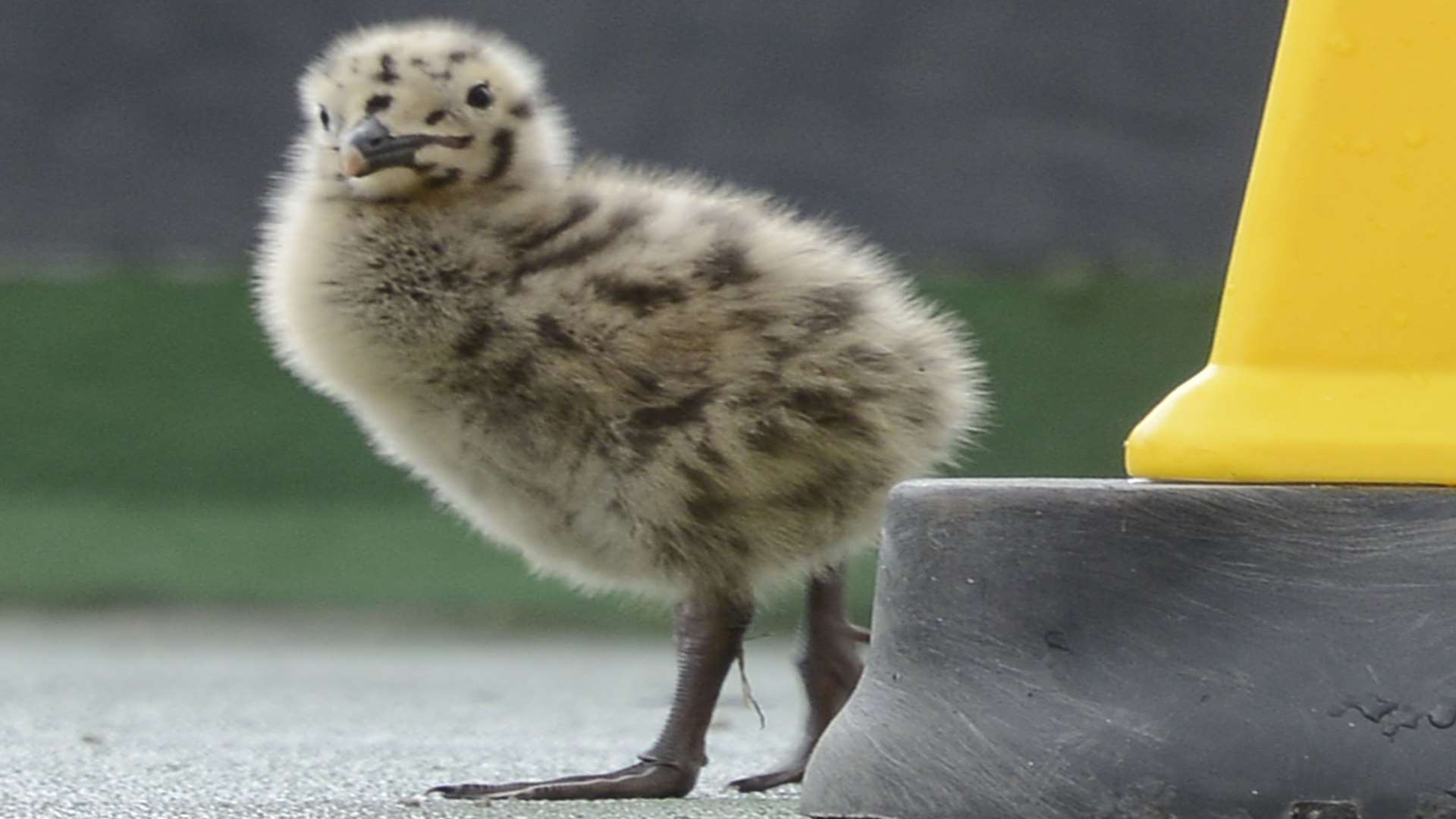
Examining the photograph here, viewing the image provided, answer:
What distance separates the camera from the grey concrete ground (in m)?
A: 2.31

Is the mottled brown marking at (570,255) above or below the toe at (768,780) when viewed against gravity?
above

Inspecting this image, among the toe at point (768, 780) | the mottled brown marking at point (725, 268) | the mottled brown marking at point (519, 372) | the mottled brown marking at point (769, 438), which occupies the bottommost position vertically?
the toe at point (768, 780)

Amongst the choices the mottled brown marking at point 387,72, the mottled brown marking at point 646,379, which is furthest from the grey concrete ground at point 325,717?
the mottled brown marking at point 387,72

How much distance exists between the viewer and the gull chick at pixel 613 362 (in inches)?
97.4

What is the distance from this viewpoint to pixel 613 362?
2.48 metres

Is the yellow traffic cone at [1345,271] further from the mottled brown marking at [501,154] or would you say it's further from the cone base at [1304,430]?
the mottled brown marking at [501,154]

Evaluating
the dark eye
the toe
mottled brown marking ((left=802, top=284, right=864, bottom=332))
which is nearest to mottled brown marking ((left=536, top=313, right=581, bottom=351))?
mottled brown marking ((left=802, top=284, right=864, bottom=332))

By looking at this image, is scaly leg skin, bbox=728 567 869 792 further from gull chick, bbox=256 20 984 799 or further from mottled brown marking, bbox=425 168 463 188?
mottled brown marking, bbox=425 168 463 188

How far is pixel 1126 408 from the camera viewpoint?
6012 mm

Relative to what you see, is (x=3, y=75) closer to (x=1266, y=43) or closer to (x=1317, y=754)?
(x=1266, y=43)

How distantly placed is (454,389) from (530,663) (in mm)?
2539

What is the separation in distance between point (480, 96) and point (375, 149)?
17cm

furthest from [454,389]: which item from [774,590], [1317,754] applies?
[1317,754]

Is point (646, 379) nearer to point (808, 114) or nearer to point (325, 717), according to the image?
point (325, 717)
